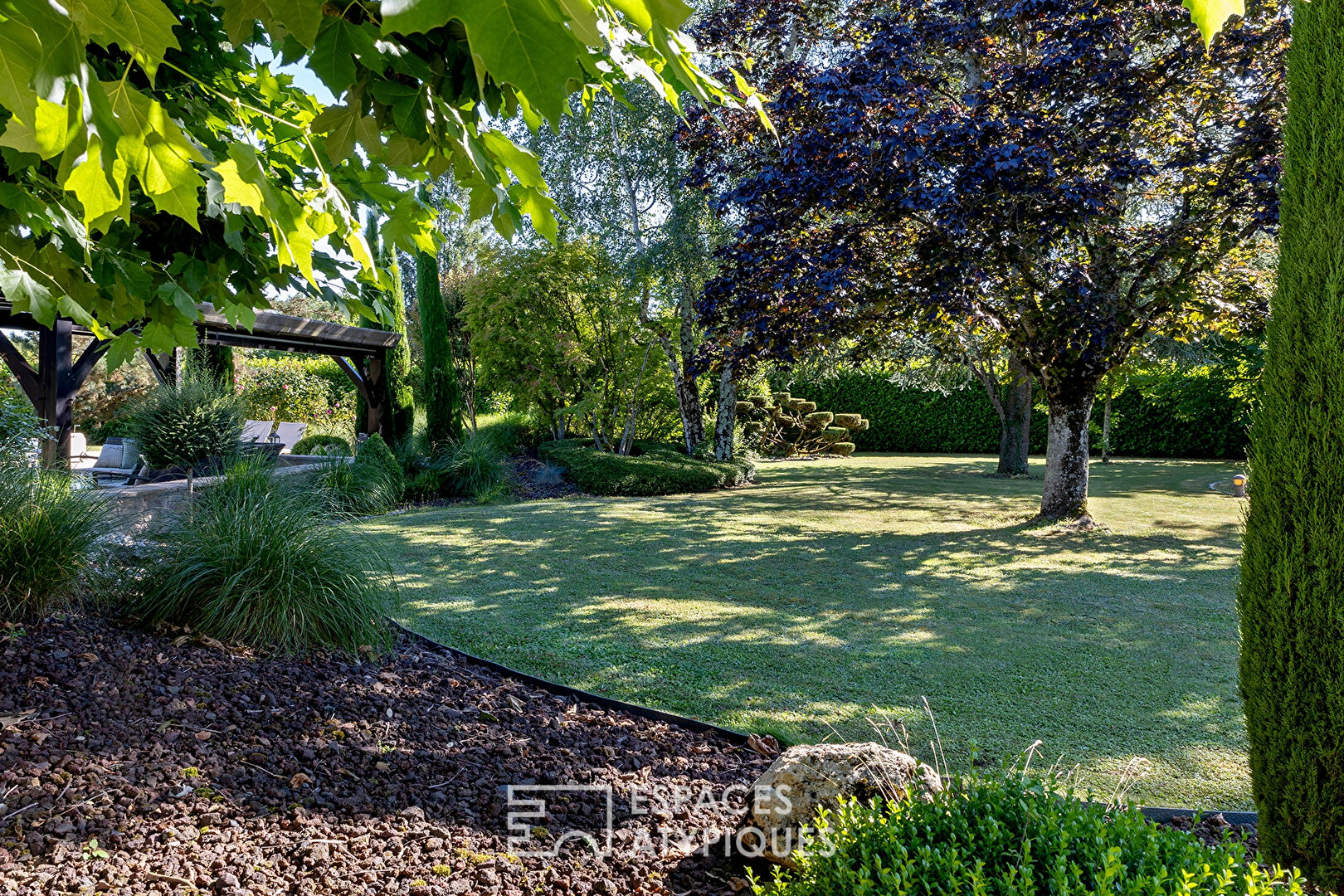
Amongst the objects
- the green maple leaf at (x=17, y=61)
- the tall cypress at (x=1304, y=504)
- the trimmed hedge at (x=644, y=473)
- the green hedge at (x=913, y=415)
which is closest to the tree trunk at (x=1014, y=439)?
the trimmed hedge at (x=644, y=473)

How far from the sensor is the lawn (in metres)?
3.50

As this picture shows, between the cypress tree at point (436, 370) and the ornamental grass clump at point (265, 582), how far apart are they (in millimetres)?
8804

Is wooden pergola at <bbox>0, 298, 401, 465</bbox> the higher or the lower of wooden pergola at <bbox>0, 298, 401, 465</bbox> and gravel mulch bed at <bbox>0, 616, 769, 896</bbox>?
the higher

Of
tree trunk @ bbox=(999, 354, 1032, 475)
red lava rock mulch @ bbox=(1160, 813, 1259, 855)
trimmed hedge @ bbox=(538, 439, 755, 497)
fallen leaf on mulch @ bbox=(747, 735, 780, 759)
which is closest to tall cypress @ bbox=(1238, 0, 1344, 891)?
red lava rock mulch @ bbox=(1160, 813, 1259, 855)

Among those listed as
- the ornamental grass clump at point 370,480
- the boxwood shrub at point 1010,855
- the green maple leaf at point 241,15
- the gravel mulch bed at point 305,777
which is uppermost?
the green maple leaf at point 241,15

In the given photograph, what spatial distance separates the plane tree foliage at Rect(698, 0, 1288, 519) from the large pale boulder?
18.2ft

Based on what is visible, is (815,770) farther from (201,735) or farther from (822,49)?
(822,49)

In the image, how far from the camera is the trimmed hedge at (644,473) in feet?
39.5

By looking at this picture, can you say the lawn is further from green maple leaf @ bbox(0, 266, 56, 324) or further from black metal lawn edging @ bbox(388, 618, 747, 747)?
green maple leaf @ bbox(0, 266, 56, 324)

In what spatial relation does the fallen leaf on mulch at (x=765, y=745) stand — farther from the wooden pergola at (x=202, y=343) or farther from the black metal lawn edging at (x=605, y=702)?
the wooden pergola at (x=202, y=343)

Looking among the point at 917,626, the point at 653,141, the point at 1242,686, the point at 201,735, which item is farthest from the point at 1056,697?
the point at 653,141

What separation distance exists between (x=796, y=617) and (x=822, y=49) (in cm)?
1099

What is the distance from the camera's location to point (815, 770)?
2.24 m

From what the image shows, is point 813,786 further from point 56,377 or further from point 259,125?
point 56,377
